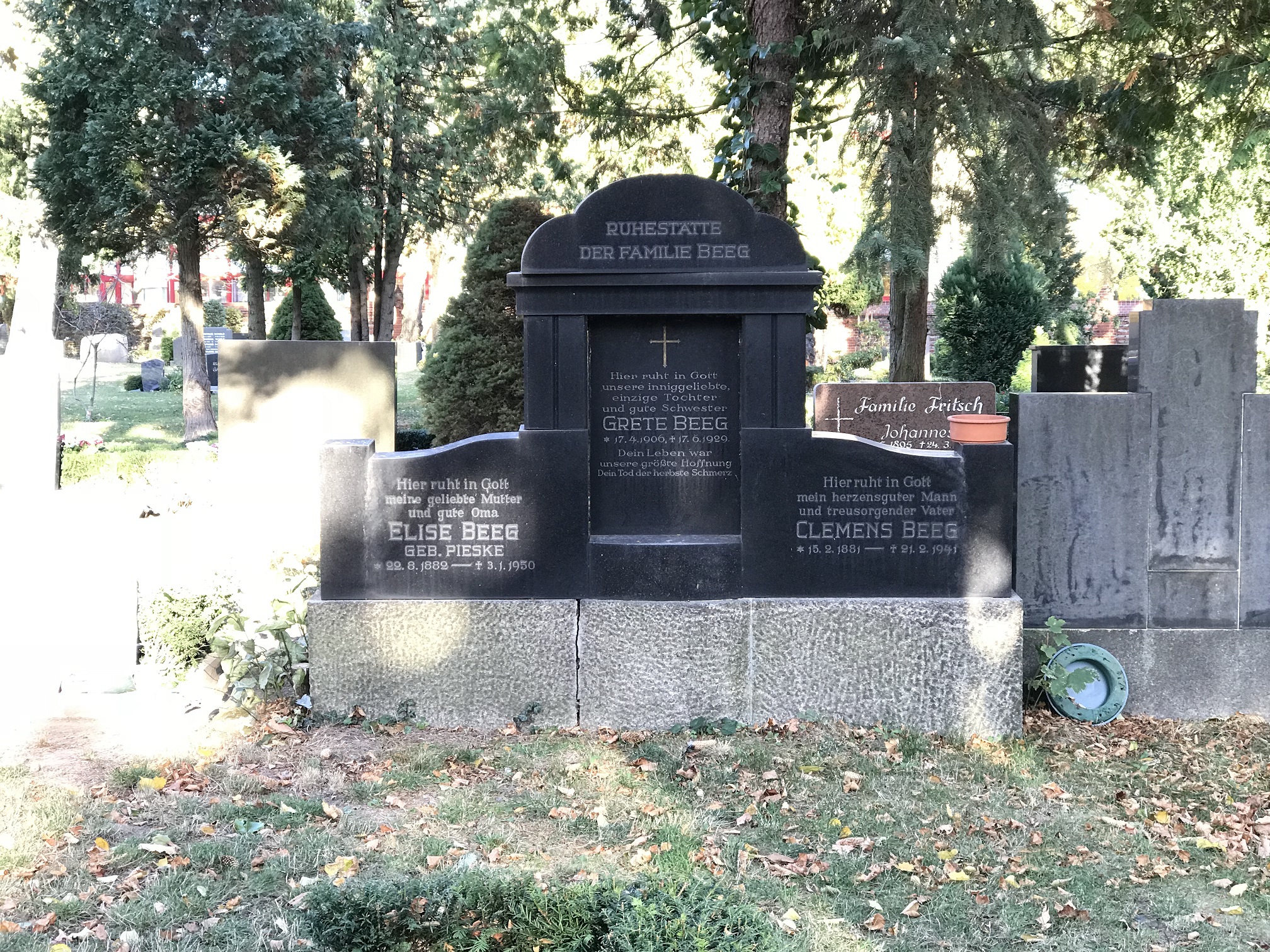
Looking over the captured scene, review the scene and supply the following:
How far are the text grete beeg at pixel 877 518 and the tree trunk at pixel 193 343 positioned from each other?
51.5 ft

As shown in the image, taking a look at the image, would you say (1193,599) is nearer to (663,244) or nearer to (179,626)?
(663,244)

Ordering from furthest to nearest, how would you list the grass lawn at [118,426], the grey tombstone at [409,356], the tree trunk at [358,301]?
the grey tombstone at [409,356] → the tree trunk at [358,301] → the grass lawn at [118,426]

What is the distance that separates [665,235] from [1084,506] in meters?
2.83

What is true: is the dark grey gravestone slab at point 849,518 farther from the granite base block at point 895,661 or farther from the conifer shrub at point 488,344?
the conifer shrub at point 488,344

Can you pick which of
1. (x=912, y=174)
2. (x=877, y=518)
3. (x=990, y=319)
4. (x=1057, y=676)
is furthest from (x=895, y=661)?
(x=990, y=319)

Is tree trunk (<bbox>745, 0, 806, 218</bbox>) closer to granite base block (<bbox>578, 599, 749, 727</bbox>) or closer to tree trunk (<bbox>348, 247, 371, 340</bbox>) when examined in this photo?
granite base block (<bbox>578, 599, 749, 727</bbox>)

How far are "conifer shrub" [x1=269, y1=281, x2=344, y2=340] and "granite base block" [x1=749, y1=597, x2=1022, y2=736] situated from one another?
22.1 m

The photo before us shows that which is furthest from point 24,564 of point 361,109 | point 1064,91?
point 361,109

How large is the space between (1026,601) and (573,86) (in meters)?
9.00

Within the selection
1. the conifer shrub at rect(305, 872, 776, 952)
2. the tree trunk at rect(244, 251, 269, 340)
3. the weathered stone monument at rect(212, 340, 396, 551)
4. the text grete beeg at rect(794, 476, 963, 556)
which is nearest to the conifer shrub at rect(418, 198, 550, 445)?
the weathered stone monument at rect(212, 340, 396, 551)

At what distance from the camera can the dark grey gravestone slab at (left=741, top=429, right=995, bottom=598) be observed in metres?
6.21

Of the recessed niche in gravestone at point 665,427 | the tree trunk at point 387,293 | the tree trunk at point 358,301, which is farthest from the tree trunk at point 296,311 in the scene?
the recessed niche in gravestone at point 665,427

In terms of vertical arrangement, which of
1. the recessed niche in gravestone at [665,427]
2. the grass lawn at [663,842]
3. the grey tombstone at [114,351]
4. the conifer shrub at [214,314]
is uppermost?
Answer: the conifer shrub at [214,314]

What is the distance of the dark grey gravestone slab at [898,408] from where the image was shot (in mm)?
10773
